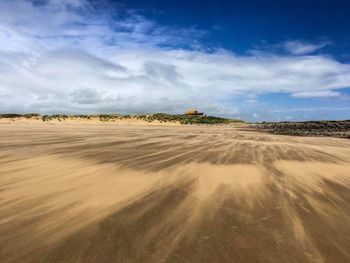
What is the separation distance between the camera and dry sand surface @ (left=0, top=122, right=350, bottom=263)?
10.7 feet

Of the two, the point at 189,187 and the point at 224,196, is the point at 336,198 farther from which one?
the point at 189,187

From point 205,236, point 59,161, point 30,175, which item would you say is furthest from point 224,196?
point 59,161

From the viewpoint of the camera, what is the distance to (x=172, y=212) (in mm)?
4395

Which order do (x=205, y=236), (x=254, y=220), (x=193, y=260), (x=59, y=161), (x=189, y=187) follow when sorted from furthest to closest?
(x=59, y=161) → (x=189, y=187) → (x=254, y=220) → (x=205, y=236) → (x=193, y=260)

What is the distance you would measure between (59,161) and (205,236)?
543cm

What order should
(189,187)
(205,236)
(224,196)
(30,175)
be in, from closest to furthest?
1. (205,236)
2. (224,196)
3. (189,187)
4. (30,175)

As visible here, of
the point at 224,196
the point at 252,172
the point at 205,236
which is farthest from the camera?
the point at 252,172

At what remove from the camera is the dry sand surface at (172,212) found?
327 centimetres

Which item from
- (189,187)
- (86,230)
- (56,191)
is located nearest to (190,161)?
(189,187)

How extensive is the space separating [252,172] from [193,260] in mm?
4254

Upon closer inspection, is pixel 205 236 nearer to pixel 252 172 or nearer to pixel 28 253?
pixel 28 253

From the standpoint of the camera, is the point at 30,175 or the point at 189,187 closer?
the point at 189,187

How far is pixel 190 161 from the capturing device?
8.29 m

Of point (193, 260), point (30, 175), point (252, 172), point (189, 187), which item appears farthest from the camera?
point (252, 172)
